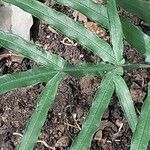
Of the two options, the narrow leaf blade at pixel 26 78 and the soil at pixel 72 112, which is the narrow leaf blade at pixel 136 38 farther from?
the soil at pixel 72 112

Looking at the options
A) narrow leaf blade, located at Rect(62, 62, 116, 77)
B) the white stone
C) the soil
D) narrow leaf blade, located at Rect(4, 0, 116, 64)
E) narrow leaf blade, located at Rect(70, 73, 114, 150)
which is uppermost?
narrow leaf blade, located at Rect(4, 0, 116, 64)

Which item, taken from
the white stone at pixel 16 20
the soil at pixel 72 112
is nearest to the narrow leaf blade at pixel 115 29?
the soil at pixel 72 112

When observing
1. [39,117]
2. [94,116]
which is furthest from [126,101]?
[39,117]

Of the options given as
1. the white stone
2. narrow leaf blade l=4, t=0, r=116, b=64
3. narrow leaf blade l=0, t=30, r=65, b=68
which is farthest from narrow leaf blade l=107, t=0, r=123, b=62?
the white stone

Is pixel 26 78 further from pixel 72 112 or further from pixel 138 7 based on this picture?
pixel 72 112

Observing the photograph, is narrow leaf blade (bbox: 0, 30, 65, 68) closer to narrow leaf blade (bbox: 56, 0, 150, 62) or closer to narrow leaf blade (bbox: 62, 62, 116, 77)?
narrow leaf blade (bbox: 62, 62, 116, 77)

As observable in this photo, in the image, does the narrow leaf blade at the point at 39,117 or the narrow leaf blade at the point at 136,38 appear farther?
the narrow leaf blade at the point at 136,38
